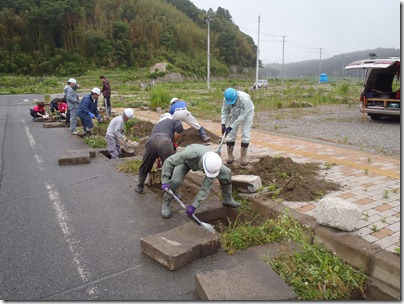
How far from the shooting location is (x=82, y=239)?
3.74m

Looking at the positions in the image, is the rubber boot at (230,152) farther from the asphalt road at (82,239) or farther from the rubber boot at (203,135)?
the rubber boot at (203,135)

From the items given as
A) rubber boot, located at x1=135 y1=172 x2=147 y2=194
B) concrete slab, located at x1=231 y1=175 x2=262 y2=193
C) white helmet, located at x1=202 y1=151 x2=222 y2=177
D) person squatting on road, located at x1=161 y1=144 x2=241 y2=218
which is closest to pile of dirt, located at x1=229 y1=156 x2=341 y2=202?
concrete slab, located at x1=231 y1=175 x2=262 y2=193

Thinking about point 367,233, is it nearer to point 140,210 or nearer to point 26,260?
point 140,210

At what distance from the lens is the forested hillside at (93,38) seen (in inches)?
2057

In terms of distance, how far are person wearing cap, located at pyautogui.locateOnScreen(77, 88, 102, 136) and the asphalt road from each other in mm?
3502

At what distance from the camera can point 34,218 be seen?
432 centimetres

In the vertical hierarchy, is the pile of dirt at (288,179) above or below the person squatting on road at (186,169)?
below

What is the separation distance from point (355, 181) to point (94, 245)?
376 cm

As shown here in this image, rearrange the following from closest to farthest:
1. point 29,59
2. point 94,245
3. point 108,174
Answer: point 94,245
point 108,174
point 29,59

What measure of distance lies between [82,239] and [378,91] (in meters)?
11.5

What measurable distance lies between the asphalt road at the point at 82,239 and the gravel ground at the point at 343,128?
5.17 meters

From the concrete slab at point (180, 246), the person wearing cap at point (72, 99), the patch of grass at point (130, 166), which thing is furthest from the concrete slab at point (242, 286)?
the person wearing cap at point (72, 99)

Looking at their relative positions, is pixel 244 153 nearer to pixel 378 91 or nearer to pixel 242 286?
pixel 242 286

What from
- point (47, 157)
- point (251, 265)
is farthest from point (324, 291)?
point (47, 157)
